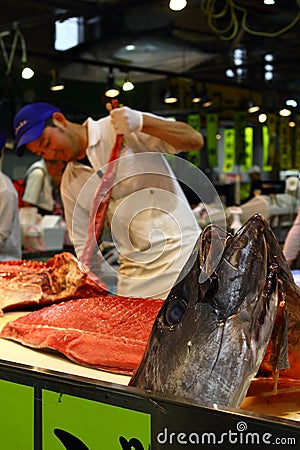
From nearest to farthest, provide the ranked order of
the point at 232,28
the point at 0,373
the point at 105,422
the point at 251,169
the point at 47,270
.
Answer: the point at 105,422, the point at 0,373, the point at 47,270, the point at 232,28, the point at 251,169

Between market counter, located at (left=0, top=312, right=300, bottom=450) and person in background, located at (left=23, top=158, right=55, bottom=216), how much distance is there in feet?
19.1

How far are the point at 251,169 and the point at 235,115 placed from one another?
55 centimetres

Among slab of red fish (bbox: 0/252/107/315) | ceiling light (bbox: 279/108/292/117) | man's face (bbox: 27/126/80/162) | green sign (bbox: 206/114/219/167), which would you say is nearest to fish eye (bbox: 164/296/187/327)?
slab of red fish (bbox: 0/252/107/315)

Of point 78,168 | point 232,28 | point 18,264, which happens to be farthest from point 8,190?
point 232,28

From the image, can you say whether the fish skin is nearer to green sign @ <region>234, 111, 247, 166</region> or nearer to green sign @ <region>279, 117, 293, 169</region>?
green sign @ <region>279, 117, 293, 169</region>

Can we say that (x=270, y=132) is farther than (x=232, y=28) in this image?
Yes

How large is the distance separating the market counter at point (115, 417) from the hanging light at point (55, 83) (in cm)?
626

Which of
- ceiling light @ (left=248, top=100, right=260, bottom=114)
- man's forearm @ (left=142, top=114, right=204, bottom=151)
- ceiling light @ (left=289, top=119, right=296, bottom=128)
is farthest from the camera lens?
ceiling light @ (left=248, top=100, right=260, bottom=114)

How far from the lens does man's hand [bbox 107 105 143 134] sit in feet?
9.48

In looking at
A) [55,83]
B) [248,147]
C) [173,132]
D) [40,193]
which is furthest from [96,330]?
[55,83]

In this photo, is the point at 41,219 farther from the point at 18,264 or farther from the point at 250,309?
the point at 250,309

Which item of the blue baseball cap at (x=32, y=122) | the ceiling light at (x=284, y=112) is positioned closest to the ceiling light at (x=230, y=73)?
the ceiling light at (x=284, y=112)

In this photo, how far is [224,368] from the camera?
1452 millimetres

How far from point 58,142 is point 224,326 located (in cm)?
207
